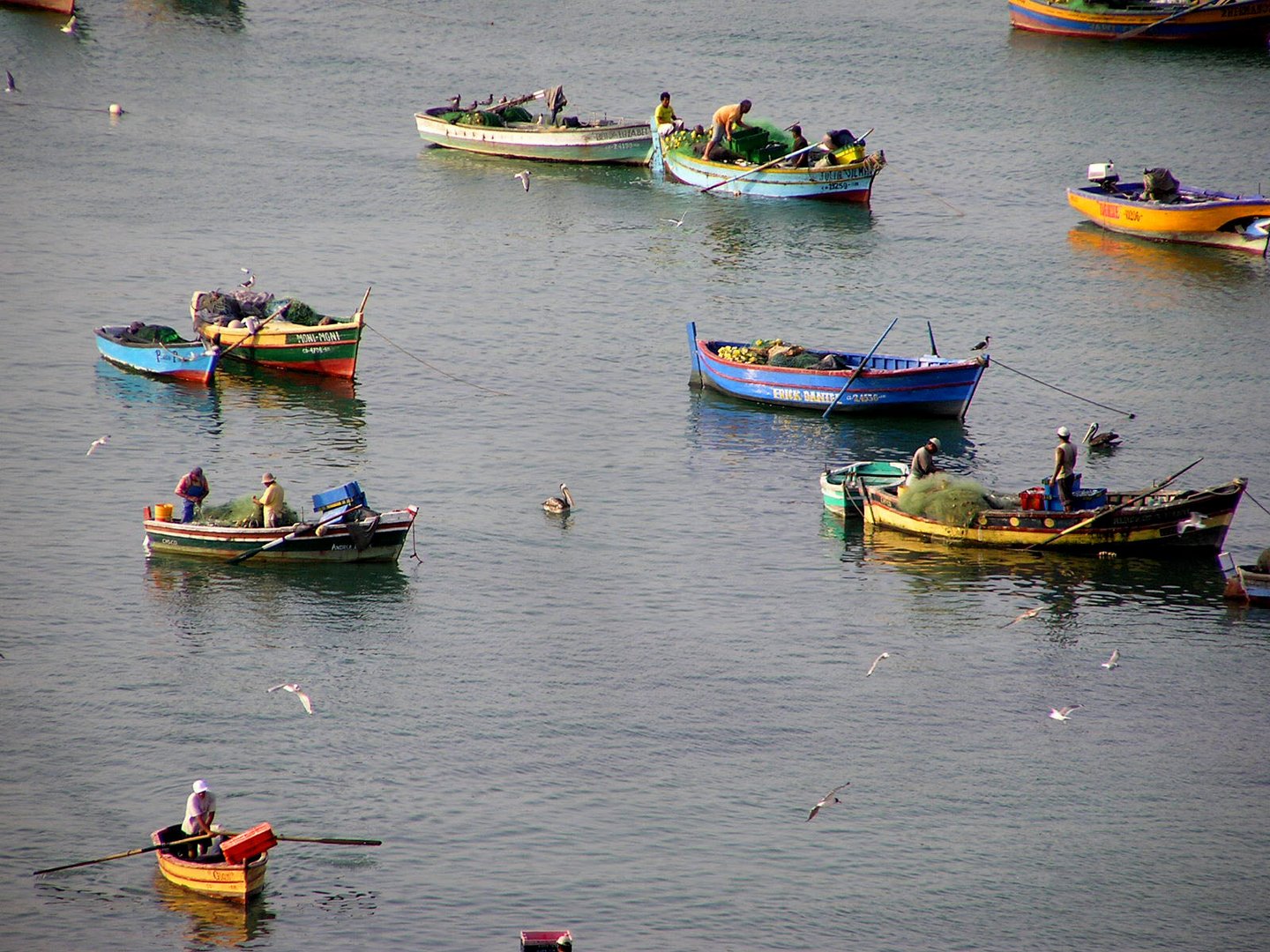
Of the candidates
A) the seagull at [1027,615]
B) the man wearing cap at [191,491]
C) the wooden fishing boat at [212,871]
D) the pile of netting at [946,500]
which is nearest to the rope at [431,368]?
the man wearing cap at [191,491]

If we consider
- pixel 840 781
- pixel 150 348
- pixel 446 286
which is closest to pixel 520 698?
pixel 840 781

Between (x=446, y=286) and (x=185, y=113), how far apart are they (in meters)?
23.6

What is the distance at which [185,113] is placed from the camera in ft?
226

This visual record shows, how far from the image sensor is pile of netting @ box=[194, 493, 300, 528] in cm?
3247

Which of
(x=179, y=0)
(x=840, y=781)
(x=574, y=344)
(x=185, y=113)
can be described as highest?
(x=179, y=0)

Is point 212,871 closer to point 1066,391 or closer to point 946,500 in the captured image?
point 946,500

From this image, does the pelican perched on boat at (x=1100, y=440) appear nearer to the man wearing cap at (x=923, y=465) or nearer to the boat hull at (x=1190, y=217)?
the man wearing cap at (x=923, y=465)

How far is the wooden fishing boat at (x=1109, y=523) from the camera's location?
32.7m

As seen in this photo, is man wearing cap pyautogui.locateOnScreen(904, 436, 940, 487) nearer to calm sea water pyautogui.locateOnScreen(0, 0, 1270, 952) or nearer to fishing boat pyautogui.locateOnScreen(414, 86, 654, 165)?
calm sea water pyautogui.locateOnScreen(0, 0, 1270, 952)

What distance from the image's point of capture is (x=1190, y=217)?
5400 centimetres

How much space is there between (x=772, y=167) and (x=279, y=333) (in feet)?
69.9

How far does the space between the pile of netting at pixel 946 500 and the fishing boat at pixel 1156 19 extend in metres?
51.4

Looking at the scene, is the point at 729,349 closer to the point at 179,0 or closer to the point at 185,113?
the point at 185,113

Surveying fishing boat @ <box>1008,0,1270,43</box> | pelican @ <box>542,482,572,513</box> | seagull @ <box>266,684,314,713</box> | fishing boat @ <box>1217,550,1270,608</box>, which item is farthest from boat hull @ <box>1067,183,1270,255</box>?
seagull @ <box>266,684,314,713</box>
